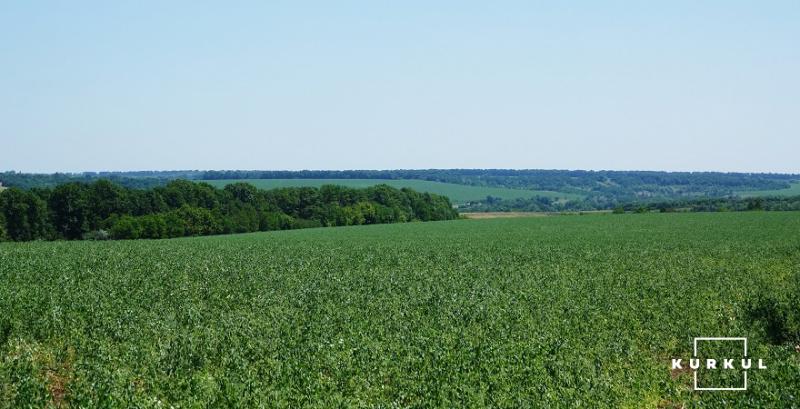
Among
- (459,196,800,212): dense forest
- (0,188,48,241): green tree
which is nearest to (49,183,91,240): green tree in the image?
(0,188,48,241): green tree

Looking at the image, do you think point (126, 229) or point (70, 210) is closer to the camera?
point (126, 229)

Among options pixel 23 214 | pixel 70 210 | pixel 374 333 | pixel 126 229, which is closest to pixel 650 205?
pixel 126 229

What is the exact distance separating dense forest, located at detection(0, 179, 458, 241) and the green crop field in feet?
155

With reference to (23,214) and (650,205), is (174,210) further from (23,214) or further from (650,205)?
(650,205)

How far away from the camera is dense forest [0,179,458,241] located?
74188mm

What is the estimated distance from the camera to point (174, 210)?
80.7 meters

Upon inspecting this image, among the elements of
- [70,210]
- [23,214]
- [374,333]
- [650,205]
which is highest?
[374,333]

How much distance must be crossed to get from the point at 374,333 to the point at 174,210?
6919cm

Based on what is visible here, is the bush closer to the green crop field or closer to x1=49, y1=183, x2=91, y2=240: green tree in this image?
x1=49, y1=183, x2=91, y2=240: green tree

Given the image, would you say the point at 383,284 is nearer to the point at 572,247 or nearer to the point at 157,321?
the point at 157,321

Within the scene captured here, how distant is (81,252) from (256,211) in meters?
53.4

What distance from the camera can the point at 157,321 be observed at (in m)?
17.6

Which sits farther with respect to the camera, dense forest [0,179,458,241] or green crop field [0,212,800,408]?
dense forest [0,179,458,241]

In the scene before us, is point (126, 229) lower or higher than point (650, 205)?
lower
